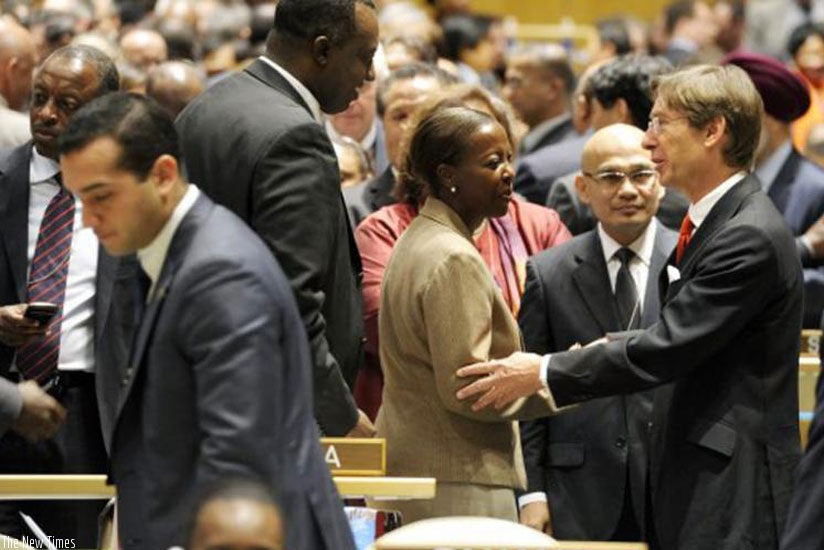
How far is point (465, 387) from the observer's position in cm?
511

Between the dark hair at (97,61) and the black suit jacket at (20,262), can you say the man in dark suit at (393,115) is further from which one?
the black suit jacket at (20,262)

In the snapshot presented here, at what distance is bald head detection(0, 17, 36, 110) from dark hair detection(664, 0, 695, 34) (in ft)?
27.4

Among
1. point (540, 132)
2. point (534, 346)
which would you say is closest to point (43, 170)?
point (534, 346)

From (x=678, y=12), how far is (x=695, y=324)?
10.9 m

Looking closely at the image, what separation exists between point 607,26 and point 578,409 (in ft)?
28.9

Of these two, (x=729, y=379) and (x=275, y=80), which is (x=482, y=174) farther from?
(x=729, y=379)

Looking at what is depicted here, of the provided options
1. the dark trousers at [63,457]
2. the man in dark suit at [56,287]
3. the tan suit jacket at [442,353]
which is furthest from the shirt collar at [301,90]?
the dark trousers at [63,457]

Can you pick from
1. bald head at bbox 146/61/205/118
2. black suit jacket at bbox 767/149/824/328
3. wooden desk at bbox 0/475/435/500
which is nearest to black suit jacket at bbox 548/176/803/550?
wooden desk at bbox 0/475/435/500

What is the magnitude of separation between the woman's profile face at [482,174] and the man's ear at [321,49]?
0.46 meters

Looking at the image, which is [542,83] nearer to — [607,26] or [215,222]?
[607,26]

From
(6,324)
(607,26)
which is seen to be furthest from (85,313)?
(607,26)

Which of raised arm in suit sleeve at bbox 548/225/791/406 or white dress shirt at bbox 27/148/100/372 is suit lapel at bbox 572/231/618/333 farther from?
white dress shirt at bbox 27/148/100/372

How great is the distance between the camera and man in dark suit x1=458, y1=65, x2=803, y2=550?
206 inches

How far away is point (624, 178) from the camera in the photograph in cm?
635
